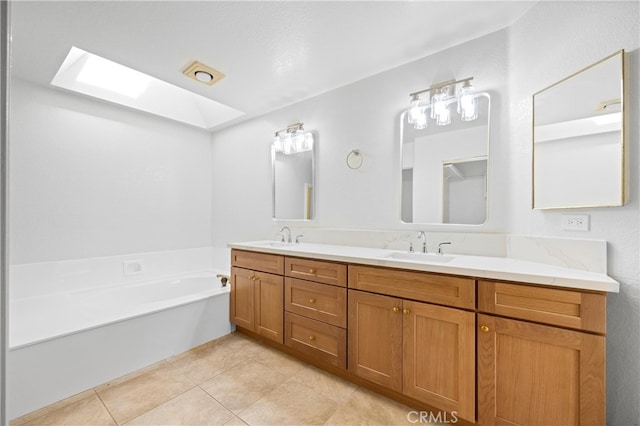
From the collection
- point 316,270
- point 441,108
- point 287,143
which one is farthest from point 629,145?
point 287,143

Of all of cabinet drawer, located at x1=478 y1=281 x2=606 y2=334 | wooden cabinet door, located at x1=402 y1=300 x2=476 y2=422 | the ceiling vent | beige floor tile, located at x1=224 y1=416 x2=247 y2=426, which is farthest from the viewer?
the ceiling vent

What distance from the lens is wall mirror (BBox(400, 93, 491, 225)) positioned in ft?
6.20

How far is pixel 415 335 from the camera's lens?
5.12ft

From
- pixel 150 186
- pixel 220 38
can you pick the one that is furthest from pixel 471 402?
pixel 150 186

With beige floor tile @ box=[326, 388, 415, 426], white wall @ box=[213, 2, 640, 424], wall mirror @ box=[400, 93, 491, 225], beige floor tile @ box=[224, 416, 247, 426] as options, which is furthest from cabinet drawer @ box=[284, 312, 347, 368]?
wall mirror @ box=[400, 93, 491, 225]

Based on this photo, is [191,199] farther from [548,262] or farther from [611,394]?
[611,394]

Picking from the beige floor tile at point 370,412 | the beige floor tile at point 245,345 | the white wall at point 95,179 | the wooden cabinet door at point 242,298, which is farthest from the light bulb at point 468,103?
the white wall at point 95,179

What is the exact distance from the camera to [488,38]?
1858mm

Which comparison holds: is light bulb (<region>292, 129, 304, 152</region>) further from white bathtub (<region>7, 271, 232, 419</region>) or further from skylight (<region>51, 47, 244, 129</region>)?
white bathtub (<region>7, 271, 232, 419</region>)

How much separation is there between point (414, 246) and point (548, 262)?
2.62ft

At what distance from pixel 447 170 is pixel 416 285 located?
939 millimetres

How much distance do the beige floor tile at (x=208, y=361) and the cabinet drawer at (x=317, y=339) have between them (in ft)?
1.58

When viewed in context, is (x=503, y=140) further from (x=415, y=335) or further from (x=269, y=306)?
(x=269, y=306)

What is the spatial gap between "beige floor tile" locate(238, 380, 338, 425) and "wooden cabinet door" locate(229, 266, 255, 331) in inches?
30.1
